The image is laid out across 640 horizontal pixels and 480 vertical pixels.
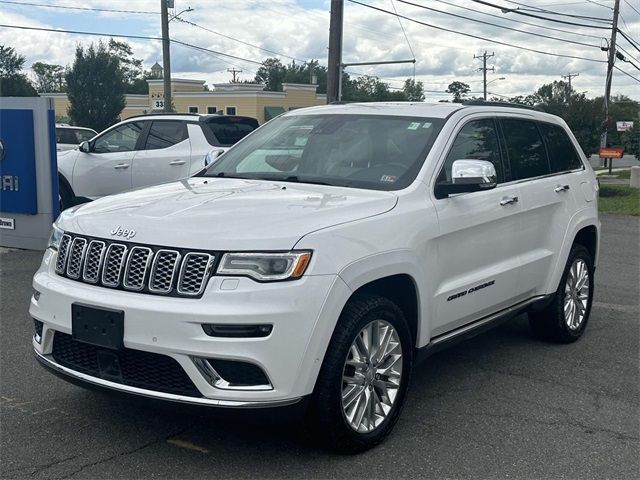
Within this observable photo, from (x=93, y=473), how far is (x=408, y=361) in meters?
1.74

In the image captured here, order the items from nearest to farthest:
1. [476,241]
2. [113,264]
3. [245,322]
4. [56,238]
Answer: [245,322], [113,264], [56,238], [476,241]

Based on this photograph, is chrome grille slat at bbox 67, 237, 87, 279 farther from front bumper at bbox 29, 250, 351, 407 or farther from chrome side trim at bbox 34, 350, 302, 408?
chrome side trim at bbox 34, 350, 302, 408

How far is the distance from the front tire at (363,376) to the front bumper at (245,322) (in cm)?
13

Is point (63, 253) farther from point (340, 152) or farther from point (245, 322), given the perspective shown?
point (340, 152)

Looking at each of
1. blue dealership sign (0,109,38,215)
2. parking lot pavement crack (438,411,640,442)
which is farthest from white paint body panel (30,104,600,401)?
blue dealership sign (0,109,38,215)

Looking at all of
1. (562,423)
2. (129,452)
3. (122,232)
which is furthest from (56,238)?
(562,423)

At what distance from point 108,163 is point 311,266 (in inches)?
362

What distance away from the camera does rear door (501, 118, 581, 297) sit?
5621 millimetres

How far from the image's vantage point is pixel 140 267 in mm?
3750

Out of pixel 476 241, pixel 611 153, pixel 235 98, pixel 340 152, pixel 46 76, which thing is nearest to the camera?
pixel 476 241

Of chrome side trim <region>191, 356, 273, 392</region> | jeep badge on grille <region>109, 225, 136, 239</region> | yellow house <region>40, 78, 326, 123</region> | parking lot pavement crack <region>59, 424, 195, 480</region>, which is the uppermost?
yellow house <region>40, 78, 326, 123</region>

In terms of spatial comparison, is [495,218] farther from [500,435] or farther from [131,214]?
[131,214]

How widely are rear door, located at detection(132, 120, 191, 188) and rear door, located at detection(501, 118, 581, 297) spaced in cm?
687

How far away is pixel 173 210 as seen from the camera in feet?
13.3
